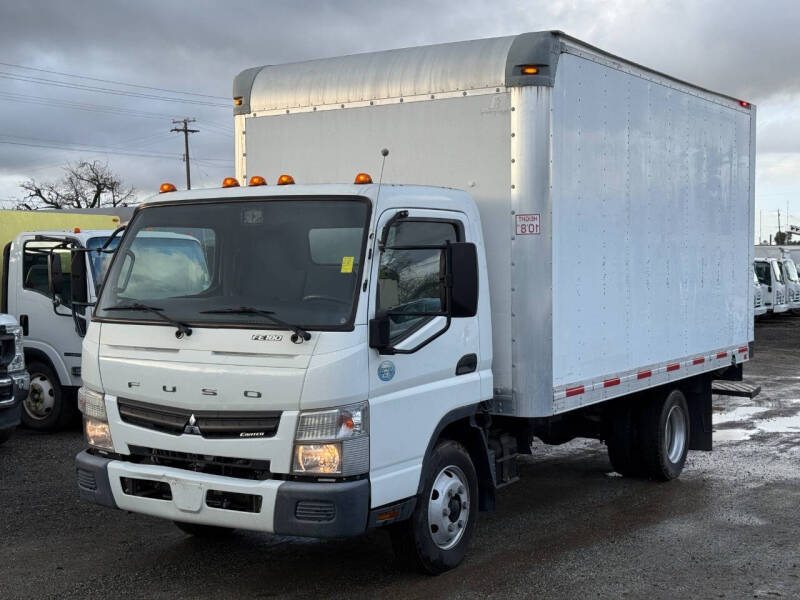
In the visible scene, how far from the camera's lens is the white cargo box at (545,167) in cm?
654

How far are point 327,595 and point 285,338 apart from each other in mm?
1658

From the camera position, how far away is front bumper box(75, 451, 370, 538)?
5270mm

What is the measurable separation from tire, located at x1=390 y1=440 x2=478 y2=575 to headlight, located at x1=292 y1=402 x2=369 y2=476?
28.2 inches

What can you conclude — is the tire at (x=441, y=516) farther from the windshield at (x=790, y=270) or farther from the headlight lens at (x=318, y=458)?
the windshield at (x=790, y=270)

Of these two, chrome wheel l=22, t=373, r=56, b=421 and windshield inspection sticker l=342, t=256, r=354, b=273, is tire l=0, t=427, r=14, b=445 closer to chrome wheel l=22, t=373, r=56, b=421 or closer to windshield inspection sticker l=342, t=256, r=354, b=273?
chrome wheel l=22, t=373, r=56, b=421

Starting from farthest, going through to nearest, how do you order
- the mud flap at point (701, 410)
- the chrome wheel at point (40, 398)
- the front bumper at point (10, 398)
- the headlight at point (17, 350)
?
the chrome wheel at point (40, 398)
the headlight at point (17, 350)
the front bumper at point (10, 398)
the mud flap at point (701, 410)

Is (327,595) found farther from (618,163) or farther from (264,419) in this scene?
(618,163)

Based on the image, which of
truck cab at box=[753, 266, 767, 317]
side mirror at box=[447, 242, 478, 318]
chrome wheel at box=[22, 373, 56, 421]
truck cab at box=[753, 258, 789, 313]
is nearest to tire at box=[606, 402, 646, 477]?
side mirror at box=[447, 242, 478, 318]

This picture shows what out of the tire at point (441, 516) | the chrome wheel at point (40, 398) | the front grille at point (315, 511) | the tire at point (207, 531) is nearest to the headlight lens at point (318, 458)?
the front grille at point (315, 511)

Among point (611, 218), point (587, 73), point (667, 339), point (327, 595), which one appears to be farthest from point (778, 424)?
point (327, 595)

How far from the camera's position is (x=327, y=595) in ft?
19.6

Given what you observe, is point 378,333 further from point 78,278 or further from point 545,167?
point 78,278

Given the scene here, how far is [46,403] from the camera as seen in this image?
12.0 meters

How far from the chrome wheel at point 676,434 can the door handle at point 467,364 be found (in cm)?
355
